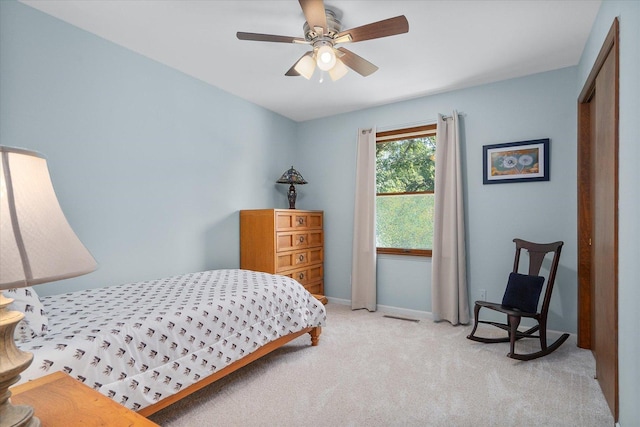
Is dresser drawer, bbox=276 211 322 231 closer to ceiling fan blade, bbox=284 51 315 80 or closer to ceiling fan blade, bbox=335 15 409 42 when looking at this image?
ceiling fan blade, bbox=284 51 315 80

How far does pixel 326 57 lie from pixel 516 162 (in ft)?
7.44

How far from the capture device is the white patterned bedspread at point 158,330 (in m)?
1.53

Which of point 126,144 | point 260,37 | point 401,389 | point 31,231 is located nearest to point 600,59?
point 260,37

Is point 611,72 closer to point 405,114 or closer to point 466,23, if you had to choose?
point 466,23

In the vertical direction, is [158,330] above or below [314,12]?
below

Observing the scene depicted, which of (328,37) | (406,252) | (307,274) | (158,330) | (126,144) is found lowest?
(307,274)

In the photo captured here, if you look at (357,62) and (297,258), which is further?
(297,258)

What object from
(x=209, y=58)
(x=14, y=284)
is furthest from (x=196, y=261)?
(x=14, y=284)

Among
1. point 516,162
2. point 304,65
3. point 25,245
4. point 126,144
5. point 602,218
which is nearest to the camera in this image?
point 25,245

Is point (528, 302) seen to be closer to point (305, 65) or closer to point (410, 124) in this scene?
point (410, 124)

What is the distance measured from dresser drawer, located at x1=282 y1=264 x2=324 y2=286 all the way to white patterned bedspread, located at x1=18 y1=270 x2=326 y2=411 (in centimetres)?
114

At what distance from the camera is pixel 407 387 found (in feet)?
7.47

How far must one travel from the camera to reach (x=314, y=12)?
197cm

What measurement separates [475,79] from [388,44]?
123cm
